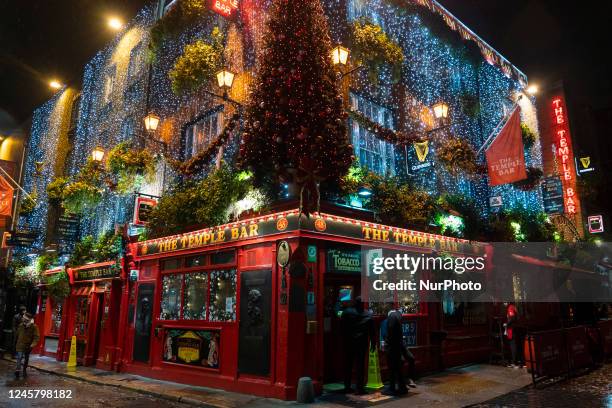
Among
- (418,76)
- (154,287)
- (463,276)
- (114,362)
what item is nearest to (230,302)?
(154,287)

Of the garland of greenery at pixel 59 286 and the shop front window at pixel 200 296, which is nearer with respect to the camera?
the shop front window at pixel 200 296

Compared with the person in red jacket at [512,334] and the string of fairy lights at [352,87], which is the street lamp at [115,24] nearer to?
the string of fairy lights at [352,87]

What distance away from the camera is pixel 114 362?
14.8 meters

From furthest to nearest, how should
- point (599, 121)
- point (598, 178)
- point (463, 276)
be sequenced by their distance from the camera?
point (599, 121) < point (598, 178) < point (463, 276)

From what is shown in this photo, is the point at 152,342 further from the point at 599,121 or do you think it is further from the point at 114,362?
the point at 599,121

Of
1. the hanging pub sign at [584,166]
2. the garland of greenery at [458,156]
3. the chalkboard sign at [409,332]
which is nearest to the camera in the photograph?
the chalkboard sign at [409,332]

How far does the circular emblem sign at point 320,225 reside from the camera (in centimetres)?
1034

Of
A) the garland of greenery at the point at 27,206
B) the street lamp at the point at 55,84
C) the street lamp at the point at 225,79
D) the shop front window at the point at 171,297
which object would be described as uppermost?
the street lamp at the point at 55,84

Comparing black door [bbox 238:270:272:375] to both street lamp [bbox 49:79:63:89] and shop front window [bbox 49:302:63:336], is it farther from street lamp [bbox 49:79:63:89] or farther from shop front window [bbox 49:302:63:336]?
street lamp [bbox 49:79:63:89]

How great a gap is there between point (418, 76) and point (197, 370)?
12.7 metres

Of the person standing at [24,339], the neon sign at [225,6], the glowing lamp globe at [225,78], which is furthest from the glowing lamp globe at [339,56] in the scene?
the person standing at [24,339]

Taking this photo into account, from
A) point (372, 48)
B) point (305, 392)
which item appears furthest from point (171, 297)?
point (372, 48)

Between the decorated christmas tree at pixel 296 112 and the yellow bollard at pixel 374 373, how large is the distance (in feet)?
12.9

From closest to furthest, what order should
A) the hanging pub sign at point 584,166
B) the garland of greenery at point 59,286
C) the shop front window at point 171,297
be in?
the shop front window at point 171,297 < the garland of greenery at point 59,286 < the hanging pub sign at point 584,166
